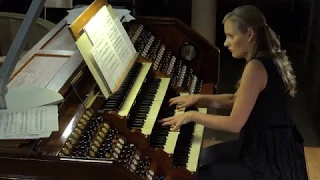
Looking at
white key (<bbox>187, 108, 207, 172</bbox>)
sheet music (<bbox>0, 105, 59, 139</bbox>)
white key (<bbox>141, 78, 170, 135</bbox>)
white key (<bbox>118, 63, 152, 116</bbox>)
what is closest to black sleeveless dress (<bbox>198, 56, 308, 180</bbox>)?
white key (<bbox>187, 108, 207, 172</bbox>)

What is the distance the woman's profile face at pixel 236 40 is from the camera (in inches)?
99.3

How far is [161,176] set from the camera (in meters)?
2.19

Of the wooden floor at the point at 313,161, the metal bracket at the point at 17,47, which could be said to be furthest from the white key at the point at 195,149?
the wooden floor at the point at 313,161

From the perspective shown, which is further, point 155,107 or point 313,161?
point 313,161

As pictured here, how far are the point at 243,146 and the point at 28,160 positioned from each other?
1.22m

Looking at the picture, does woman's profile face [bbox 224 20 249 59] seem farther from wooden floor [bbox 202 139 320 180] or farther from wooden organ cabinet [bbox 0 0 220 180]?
wooden floor [bbox 202 139 320 180]

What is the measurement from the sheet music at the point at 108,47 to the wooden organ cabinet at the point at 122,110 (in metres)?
0.06

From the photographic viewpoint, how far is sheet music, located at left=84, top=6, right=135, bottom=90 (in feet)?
7.41

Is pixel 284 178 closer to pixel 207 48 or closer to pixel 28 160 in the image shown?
pixel 207 48

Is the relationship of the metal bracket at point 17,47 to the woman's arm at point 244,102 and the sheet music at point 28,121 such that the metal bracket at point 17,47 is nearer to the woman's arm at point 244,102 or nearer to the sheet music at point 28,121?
the sheet music at point 28,121

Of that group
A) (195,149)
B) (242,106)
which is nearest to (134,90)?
(195,149)

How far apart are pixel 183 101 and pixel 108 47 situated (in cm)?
52

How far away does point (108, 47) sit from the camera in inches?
94.0

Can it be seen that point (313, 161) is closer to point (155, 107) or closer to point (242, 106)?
point (242, 106)
